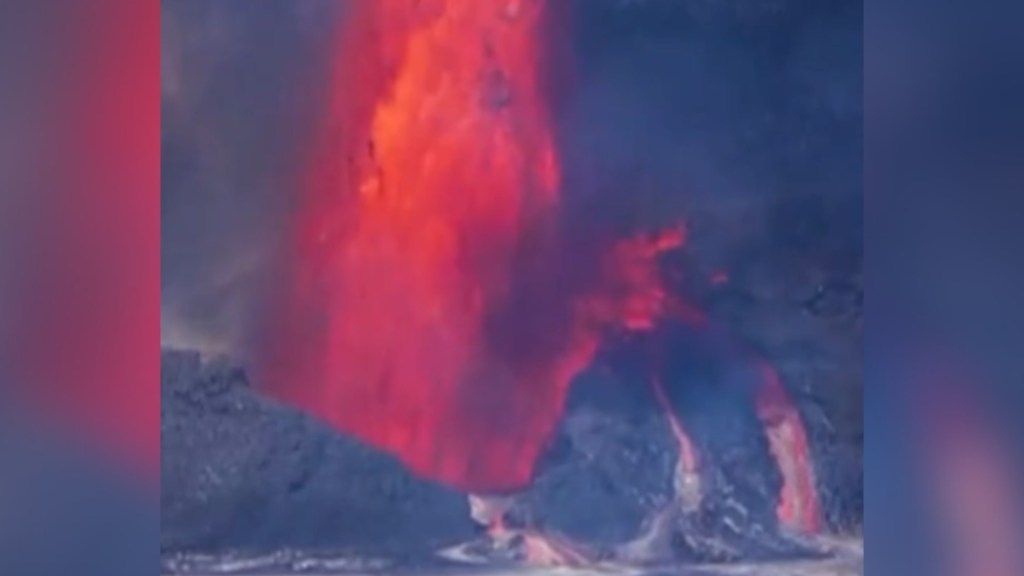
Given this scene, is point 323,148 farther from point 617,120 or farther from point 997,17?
point 997,17

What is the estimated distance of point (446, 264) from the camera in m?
3.19

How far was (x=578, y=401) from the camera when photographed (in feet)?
10.5

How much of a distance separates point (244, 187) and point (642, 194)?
1.01 metres

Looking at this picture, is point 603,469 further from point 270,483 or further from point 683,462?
point 270,483

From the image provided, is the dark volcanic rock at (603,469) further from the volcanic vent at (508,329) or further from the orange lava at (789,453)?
the orange lava at (789,453)

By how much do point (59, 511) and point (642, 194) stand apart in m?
1.66

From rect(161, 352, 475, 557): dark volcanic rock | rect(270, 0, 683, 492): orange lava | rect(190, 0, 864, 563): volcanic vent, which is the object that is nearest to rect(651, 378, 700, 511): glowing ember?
rect(190, 0, 864, 563): volcanic vent

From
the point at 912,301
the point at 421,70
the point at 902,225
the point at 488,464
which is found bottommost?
the point at 488,464

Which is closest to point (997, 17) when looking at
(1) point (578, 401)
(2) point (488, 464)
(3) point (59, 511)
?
(1) point (578, 401)

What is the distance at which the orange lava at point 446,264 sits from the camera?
3172 mm

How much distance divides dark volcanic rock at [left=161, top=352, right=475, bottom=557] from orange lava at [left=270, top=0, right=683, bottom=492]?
74 mm

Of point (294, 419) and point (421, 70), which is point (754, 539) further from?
point (421, 70)

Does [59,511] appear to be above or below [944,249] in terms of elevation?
below

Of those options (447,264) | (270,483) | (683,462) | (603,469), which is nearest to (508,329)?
(447,264)
